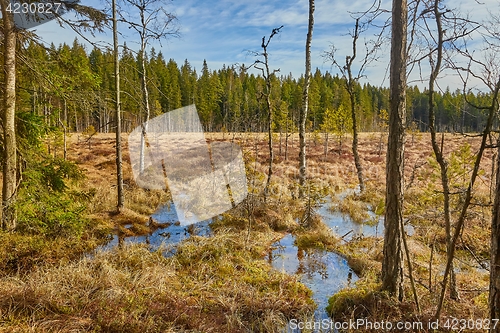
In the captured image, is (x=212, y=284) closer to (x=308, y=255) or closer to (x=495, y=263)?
(x=308, y=255)

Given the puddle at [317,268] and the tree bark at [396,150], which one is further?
the puddle at [317,268]

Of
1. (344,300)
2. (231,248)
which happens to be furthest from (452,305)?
(231,248)

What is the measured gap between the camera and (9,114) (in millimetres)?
5375

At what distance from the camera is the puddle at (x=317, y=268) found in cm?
524

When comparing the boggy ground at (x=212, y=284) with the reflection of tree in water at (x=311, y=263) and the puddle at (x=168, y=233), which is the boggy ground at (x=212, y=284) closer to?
the puddle at (x=168, y=233)

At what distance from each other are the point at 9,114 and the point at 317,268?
675 centimetres

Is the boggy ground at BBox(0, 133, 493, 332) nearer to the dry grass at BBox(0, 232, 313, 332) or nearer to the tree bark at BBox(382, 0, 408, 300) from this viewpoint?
the dry grass at BBox(0, 232, 313, 332)

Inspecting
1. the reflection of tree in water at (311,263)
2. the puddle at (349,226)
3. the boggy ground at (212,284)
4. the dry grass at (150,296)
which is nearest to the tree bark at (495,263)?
the boggy ground at (212,284)

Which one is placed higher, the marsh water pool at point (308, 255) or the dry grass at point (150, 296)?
the dry grass at point (150, 296)

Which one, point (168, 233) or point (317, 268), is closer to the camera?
point (317, 268)

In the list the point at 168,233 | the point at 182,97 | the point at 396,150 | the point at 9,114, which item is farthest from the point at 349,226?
the point at 182,97

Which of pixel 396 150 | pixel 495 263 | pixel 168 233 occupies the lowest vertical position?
pixel 168 233

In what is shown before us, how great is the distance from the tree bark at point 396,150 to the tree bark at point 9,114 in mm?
6279

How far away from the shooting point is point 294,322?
4.36 meters
